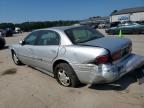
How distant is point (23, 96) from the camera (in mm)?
5164

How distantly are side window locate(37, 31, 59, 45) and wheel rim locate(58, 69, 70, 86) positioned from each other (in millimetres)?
738

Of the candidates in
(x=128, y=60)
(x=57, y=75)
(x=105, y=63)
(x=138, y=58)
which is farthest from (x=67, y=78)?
(x=138, y=58)

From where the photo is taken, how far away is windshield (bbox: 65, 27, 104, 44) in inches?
214

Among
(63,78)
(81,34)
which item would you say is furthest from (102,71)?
(81,34)

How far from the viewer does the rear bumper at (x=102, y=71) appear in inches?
182

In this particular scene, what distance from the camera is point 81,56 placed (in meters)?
4.82

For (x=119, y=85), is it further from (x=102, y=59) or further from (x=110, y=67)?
(x=102, y=59)

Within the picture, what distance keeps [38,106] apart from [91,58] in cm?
150

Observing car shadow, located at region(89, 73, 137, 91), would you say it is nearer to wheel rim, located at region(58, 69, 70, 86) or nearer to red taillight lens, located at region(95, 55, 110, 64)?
wheel rim, located at region(58, 69, 70, 86)

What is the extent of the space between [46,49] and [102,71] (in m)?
1.88

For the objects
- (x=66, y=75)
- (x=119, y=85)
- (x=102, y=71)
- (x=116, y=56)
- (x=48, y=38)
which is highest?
(x=48, y=38)

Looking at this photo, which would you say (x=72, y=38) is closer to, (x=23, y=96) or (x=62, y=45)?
(x=62, y=45)

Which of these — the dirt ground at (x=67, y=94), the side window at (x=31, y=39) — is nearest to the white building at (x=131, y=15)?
the side window at (x=31, y=39)

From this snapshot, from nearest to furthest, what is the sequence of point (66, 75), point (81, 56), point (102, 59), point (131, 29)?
1. point (102, 59)
2. point (81, 56)
3. point (66, 75)
4. point (131, 29)
